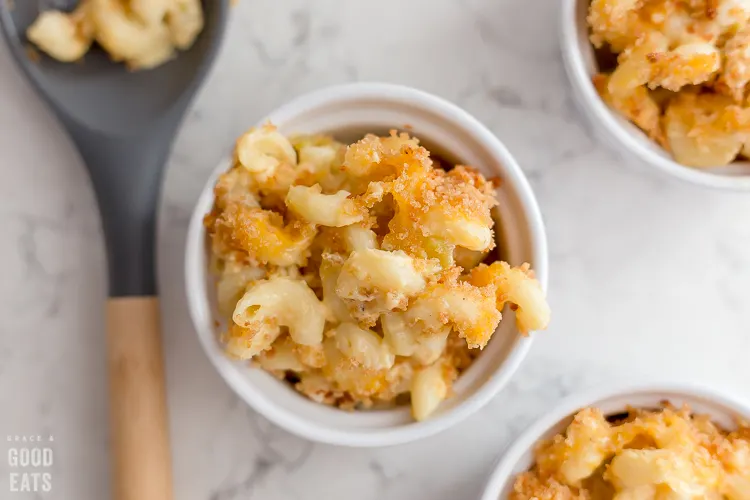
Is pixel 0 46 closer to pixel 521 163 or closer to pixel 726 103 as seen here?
pixel 521 163

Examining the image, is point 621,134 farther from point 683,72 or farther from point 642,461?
point 642,461

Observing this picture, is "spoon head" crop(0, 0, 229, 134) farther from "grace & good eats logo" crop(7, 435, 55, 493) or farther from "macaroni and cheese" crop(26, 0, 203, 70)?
"grace & good eats logo" crop(7, 435, 55, 493)

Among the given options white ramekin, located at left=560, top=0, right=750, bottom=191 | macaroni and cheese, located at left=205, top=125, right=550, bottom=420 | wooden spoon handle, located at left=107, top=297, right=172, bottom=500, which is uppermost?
white ramekin, located at left=560, top=0, right=750, bottom=191

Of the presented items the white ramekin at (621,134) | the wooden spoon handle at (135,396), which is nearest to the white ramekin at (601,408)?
the white ramekin at (621,134)

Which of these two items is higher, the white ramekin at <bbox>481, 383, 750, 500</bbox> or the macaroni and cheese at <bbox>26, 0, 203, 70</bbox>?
the macaroni and cheese at <bbox>26, 0, 203, 70</bbox>

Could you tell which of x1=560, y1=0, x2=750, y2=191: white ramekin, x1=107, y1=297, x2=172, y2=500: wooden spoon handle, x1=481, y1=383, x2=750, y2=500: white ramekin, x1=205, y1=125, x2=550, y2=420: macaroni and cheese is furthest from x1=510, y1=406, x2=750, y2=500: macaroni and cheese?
x1=107, y1=297, x2=172, y2=500: wooden spoon handle

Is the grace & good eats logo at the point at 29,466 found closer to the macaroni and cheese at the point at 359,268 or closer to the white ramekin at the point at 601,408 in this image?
the macaroni and cheese at the point at 359,268
